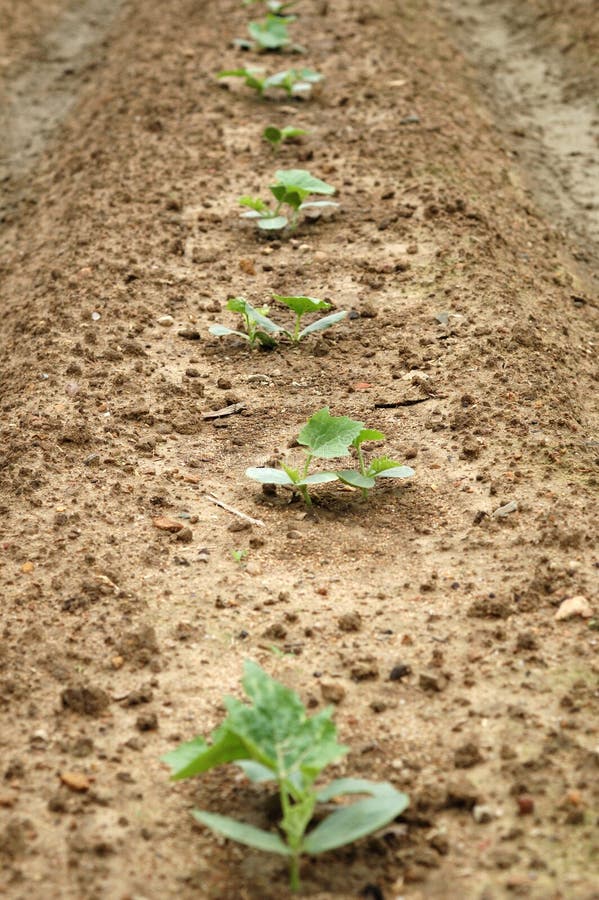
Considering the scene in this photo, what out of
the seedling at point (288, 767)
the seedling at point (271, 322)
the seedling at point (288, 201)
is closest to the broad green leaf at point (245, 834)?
the seedling at point (288, 767)

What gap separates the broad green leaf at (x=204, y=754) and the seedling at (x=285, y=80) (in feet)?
15.1

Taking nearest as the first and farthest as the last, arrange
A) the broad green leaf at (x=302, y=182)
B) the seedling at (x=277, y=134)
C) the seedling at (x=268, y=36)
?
the broad green leaf at (x=302, y=182), the seedling at (x=277, y=134), the seedling at (x=268, y=36)

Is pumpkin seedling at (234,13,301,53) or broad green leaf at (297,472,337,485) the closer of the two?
broad green leaf at (297,472,337,485)

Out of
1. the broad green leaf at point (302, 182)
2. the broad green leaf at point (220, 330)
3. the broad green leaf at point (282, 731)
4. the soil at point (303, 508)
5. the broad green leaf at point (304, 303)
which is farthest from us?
the broad green leaf at point (302, 182)

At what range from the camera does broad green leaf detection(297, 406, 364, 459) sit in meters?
3.14

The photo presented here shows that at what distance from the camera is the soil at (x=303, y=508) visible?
2232 mm

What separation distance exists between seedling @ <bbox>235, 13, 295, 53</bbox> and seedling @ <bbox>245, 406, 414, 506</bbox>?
4388 mm

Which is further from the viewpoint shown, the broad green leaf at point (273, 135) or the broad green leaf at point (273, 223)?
the broad green leaf at point (273, 135)

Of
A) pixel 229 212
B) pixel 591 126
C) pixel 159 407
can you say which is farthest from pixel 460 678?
pixel 591 126

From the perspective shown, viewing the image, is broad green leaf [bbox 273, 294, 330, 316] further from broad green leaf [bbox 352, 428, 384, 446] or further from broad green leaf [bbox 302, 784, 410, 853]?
broad green leaf [bbox 302, 784, 410, 853]

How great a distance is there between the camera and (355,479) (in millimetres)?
3205

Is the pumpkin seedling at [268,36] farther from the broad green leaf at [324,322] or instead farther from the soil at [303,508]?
the broad green leaf at [324,322]

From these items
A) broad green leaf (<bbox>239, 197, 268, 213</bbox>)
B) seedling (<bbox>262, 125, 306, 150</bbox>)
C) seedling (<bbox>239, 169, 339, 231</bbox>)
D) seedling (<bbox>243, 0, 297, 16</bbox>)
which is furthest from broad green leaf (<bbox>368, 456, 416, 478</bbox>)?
seedling (<bbox>243, 0, 297, 16</bbox>)

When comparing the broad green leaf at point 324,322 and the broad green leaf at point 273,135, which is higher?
the broad green leaf at point 273,135
